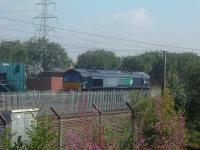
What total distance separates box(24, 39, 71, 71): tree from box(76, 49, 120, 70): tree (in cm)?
464

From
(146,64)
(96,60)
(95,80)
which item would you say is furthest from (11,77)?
(96,60)

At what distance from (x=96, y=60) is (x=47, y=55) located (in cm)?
1303

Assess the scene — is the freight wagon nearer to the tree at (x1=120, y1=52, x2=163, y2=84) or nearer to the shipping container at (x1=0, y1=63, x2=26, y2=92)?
the shipping container at (x1=0, y1=63, x2=26, y2=92)

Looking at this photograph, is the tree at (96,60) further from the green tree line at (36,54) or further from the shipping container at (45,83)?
the shipping container at (45,83)

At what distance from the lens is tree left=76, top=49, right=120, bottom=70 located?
13175 cm

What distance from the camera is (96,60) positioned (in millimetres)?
133250

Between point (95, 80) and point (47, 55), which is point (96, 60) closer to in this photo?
point (47, 55)

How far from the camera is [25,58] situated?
12144cm

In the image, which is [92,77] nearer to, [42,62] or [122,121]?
[122,121]

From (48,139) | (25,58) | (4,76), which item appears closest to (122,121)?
(48,139)

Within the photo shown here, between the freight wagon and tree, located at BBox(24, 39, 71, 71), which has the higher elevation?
tree, located at BBox(24, 39, 71, 71)

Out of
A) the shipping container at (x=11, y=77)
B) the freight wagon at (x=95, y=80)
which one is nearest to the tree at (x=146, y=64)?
the freight wagon at (x=95, y=80)

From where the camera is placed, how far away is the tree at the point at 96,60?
132m

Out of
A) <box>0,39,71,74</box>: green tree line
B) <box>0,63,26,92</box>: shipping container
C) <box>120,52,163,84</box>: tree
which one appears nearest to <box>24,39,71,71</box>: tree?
<box>0,39,71,74</box>: green tree line
